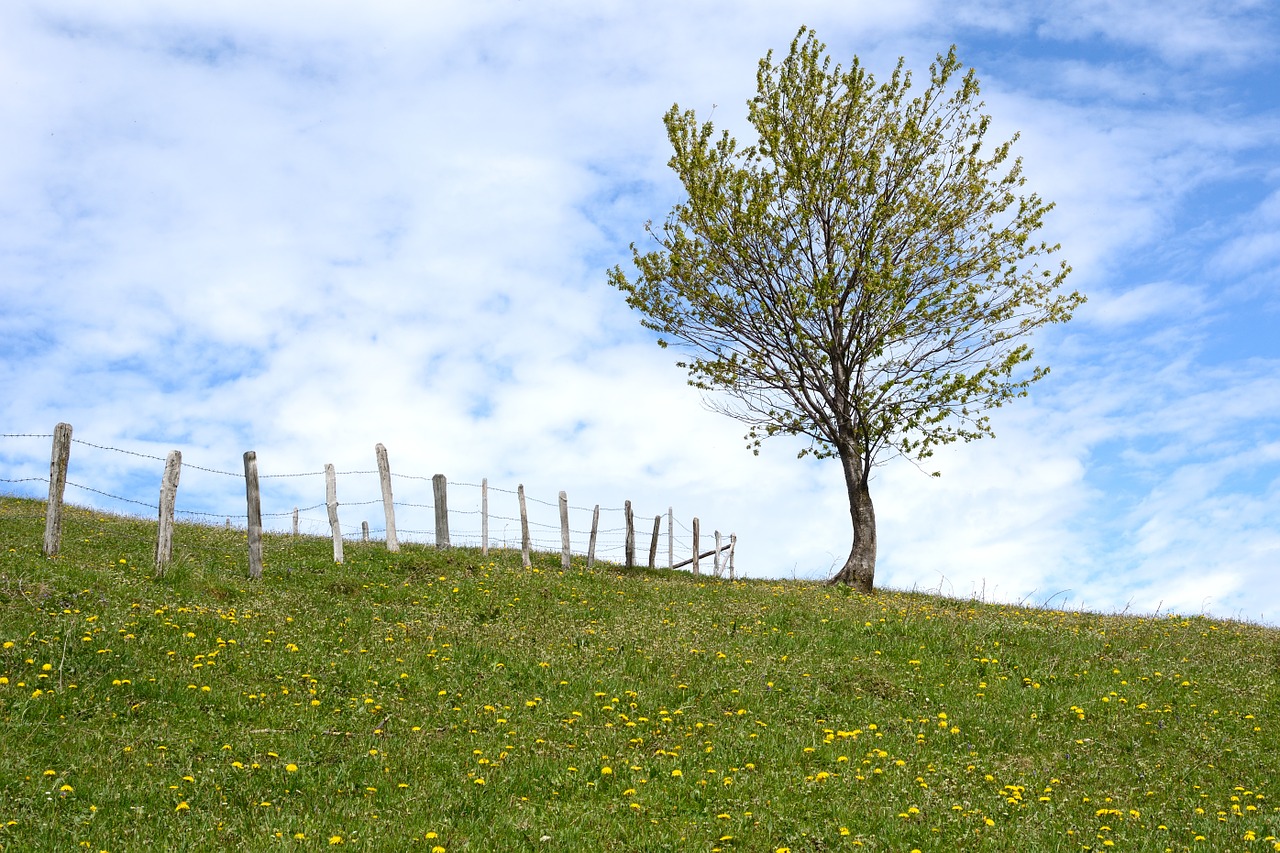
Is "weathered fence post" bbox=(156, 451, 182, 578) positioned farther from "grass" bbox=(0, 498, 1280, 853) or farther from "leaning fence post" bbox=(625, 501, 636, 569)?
"leaning fence post" bbox=(625, 501, 636, 569)

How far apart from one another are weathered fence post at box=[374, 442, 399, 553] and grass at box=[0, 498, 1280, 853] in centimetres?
385

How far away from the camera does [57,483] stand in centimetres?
2019

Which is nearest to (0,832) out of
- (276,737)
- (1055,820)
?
(276,737)

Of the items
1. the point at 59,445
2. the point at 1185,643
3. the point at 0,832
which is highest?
the point at 59,445

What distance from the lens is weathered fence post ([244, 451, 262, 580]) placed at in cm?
2198

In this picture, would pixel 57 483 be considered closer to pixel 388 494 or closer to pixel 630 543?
pixel 388 494

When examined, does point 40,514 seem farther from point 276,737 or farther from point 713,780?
point 713,780

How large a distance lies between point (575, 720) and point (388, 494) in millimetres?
14740

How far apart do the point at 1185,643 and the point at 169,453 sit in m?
23.7

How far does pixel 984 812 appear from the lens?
38.5 ft

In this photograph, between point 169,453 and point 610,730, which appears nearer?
point 610,730

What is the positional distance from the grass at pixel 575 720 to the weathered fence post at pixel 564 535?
528 centimetres

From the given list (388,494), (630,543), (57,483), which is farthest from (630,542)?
(57,483)

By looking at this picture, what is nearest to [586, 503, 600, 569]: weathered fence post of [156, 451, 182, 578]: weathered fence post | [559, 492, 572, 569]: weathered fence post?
[559, 492, 572, 569]: weathered fence post
